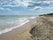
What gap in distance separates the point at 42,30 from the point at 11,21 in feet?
1.69

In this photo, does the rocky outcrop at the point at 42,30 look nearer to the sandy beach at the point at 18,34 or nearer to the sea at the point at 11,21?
the sandy beach at the point at 18,34

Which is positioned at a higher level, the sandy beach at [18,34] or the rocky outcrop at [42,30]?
the sandy beach at [18,34]

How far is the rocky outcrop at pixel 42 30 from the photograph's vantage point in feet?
5.57

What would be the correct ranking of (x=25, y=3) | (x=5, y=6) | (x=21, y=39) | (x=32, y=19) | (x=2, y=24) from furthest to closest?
1. (x=25, y=3)
2. (x=5, y=6)
3. (x=32, y=19)
4. (x=2, y=24)
5. (x=21, y=39)

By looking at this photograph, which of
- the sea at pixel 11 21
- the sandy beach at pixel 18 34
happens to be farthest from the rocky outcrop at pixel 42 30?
the sea at pixel 11 21

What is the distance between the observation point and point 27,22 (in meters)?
2.05

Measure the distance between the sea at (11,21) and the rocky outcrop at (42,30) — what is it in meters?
0.20

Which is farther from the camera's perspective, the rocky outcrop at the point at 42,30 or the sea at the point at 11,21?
the sea at the point at 11,21

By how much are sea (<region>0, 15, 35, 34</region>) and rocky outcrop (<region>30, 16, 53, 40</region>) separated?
20cm

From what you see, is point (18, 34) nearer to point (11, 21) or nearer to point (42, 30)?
point (42, 30)

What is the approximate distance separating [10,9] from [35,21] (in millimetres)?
660

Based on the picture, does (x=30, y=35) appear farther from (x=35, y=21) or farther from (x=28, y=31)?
Answer: (x=35, y=21)

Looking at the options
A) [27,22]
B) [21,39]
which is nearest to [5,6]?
[27,22]

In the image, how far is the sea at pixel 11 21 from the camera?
1.83m
